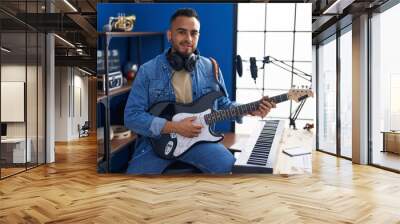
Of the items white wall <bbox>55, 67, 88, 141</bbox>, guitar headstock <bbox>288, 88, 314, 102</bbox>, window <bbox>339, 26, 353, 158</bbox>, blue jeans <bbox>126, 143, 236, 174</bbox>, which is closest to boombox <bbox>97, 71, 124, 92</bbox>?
blue jeans <bbox>126, 143, 236, 174</bbox>

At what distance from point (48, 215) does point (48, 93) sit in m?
4.49

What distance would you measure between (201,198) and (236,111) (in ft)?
5.24

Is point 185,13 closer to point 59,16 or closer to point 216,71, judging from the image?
point 216,71

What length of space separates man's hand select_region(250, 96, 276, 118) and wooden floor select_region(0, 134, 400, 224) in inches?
37.7

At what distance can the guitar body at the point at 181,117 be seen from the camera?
18.1 ft

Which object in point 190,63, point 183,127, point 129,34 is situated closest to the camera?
point 183,127

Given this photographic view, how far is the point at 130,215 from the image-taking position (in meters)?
3.73

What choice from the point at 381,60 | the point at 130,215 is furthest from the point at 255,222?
the point at 381,60

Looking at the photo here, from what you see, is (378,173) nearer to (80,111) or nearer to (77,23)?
(77,23)

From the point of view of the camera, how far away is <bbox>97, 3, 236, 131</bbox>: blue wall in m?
5.66

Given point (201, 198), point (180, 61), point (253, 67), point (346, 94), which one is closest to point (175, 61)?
point (180, 61)

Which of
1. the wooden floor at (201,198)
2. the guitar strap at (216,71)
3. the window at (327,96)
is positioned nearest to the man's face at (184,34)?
the guitar strap at (216,71)

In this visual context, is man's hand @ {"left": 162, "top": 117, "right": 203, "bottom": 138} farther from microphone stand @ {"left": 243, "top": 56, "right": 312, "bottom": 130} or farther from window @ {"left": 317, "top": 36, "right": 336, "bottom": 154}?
window @ {"left": 317, "top": 36, "right": 336, "bottom": 154}

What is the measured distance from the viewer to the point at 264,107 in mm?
5680
